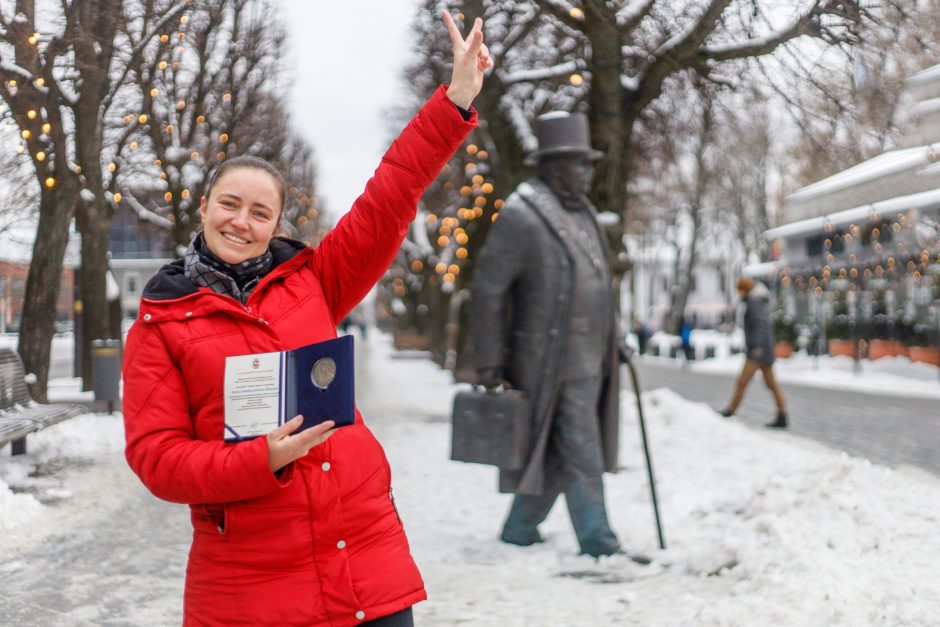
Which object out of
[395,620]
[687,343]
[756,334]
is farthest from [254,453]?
[687,343]

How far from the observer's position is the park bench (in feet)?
22.1

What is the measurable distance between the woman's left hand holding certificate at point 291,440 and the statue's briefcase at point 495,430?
363 centimetres

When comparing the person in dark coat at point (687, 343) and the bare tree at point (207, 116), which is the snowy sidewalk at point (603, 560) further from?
the person in dark coat at point (687, 343)

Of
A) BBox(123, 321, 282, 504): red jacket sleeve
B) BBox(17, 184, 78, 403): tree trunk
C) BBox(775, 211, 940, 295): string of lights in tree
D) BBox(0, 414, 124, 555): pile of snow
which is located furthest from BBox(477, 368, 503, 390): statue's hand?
BBox(775, 211, 940, 295): string of lights in tree

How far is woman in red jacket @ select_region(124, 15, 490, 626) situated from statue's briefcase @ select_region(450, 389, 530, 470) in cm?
325

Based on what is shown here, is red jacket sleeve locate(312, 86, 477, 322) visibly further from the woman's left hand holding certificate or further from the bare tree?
the bare tree

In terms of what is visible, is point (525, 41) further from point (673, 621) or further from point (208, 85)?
point (673, 621)

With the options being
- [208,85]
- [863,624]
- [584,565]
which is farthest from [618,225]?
[208,85]

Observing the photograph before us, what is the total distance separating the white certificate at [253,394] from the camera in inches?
81.5

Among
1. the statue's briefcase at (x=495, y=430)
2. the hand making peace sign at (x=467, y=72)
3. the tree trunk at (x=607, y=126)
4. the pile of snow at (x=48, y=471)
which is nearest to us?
the hand making peace sign at (x=467, y=72)

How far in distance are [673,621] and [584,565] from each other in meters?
1.24

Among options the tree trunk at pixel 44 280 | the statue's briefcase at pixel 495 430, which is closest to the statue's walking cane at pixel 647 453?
the statue's briefcase at pixel 495 430

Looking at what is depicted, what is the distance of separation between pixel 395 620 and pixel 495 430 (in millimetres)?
3373

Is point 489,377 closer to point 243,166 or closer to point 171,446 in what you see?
point 243,166
